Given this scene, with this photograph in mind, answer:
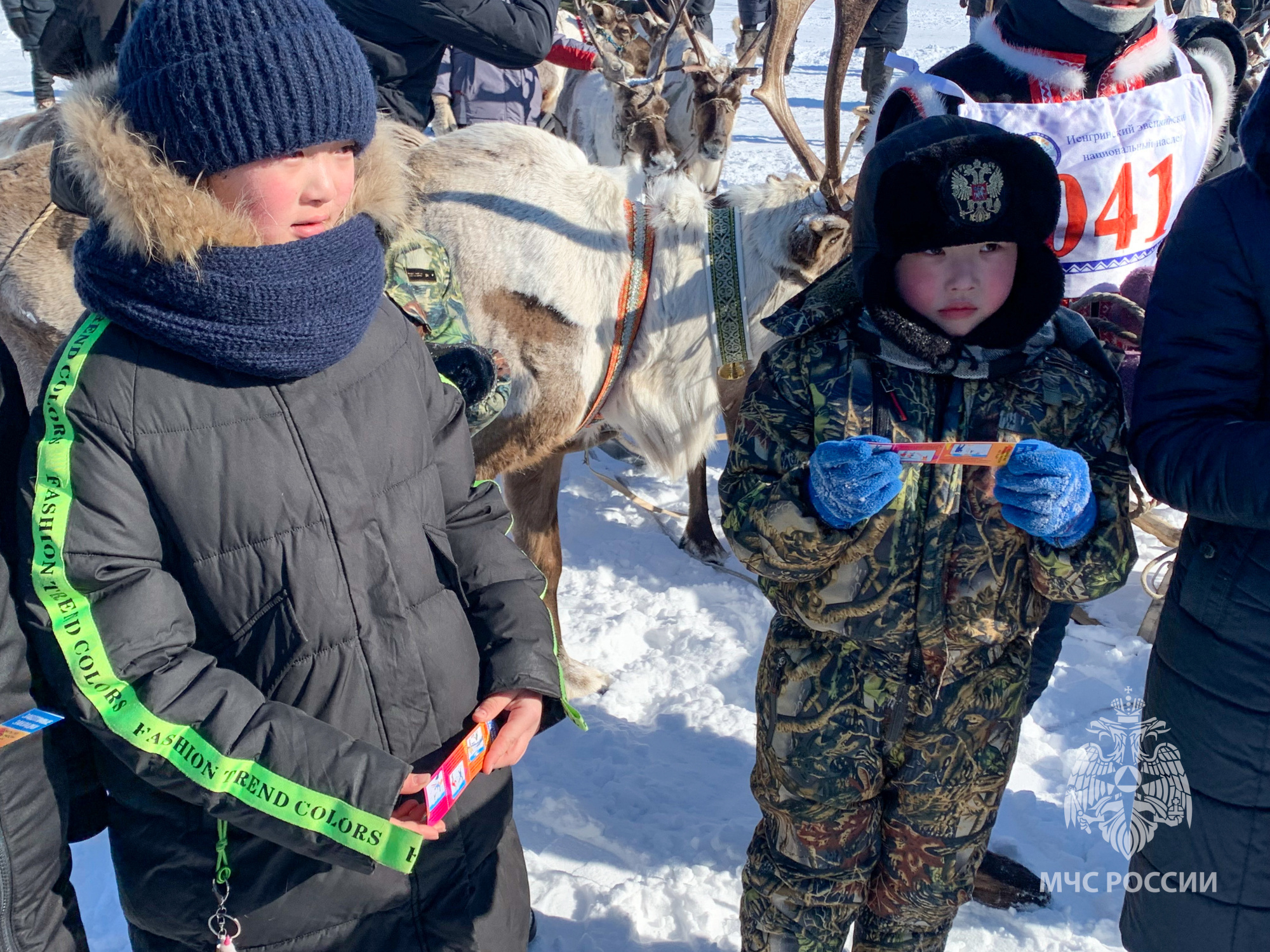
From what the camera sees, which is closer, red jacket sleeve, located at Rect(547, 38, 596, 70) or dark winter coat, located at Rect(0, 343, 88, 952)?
dark winter coat, located at Rect(0, 343, 88, 952)

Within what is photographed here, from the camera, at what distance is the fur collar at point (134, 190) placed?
45.3 inches

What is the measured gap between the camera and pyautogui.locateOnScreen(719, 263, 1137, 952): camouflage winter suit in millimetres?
1518

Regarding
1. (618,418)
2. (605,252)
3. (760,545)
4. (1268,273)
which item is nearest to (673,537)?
(618,418)

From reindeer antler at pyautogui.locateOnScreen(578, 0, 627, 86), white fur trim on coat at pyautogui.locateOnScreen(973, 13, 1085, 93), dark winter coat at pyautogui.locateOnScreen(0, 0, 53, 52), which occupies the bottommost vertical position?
reindeer antler at pyautogui.locateOnScreen(578, 0, 627, 86)

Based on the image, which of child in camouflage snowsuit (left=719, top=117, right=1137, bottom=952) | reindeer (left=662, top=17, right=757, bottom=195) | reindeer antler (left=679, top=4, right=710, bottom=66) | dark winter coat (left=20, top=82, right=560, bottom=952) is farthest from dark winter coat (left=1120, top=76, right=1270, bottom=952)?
reindeer antler (left=679, top=4, right=710, bottom=66)

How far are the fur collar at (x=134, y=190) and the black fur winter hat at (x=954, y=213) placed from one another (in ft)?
3.16

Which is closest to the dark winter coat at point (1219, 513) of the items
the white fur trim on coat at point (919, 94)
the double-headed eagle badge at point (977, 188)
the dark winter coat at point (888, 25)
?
the double-headed eagle badge at point (977, 188)

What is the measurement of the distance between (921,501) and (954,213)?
0.47m

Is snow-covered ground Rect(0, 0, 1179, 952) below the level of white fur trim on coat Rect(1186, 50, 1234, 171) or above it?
below

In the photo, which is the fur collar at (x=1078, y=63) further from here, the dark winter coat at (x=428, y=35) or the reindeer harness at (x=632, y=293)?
the dark winter coat at (x=428, y=35)

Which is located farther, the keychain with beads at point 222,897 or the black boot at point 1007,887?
the black boot at point 1007,887

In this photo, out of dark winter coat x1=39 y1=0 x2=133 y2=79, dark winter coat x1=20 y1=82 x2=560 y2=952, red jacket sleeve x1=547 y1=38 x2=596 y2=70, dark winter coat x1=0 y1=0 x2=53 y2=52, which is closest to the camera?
dark winter coat x1=20 y1=82 x2=560 y2=952

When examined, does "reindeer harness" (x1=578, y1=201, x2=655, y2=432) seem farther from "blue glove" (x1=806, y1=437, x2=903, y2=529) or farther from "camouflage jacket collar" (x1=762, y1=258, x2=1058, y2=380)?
"blue glove" (x1=806, y1=437, x2=903, y2=529)

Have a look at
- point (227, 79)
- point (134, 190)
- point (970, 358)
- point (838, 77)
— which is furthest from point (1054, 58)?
point (134, 190)
